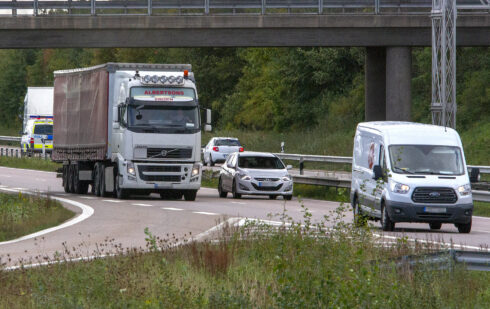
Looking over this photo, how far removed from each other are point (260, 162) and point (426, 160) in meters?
12.4

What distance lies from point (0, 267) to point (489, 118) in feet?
144

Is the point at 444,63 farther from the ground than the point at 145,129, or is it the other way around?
the point at 444,63

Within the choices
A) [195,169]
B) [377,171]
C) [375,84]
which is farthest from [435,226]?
[375,84]

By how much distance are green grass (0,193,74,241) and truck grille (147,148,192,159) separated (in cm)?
394

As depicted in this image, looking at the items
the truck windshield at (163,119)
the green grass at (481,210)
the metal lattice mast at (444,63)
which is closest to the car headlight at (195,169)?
the truck windshield at (163,119)

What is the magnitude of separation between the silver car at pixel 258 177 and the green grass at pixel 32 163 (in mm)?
23704

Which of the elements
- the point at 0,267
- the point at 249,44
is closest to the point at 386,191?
the point at 0,267

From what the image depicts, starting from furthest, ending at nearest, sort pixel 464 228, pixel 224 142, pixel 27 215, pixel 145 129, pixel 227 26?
pixel 224 142 < pixel 227 26 < pixel 145 129 < pixel 27 215 < pixel 464 228

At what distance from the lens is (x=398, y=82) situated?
45.8 metres

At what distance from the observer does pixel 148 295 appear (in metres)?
10.6

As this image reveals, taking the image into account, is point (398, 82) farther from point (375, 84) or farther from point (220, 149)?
point (220, 149)

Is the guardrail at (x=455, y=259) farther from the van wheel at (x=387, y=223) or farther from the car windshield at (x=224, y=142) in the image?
the car windshield at (x=224, y=142)

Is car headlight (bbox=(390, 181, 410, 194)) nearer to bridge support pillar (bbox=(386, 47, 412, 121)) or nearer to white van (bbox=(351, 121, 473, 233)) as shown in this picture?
white van (bbox=(351, 121, 473, 233))

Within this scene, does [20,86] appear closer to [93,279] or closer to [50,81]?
[50,81]
